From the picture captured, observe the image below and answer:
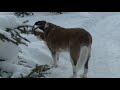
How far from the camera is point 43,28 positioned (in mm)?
7422

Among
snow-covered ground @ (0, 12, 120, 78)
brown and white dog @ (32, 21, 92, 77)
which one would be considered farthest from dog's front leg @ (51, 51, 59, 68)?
snow-covered ground @ (0, 12, 120, 78)

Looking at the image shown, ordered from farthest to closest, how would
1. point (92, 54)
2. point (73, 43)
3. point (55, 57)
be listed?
1. point (92, 54)
2. point (55, 57)
3. point (73, 43)

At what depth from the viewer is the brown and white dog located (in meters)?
5.78

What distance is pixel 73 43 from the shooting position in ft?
19.7

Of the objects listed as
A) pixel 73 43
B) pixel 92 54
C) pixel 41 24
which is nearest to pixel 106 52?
pixel 92 54

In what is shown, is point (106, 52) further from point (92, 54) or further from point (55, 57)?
point (55, 57)

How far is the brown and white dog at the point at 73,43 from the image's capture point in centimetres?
578

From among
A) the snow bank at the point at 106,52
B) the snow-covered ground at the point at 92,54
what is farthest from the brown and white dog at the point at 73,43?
the snow bank at the point at 106,52

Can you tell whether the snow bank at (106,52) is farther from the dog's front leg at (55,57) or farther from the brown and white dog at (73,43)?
the dog's front leg at (55,57)

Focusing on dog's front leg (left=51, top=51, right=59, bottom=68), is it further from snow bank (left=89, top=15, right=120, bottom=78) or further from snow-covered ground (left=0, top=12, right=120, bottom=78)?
snow bank (left=89, top=15, right=120, bottom=78)

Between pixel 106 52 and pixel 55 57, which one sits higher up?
pixel 106 52
